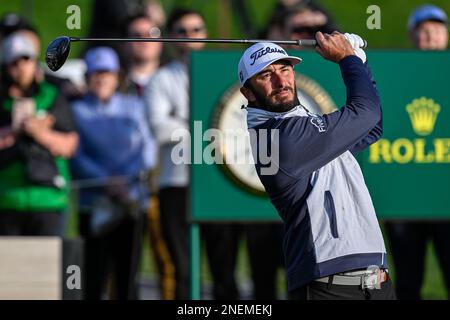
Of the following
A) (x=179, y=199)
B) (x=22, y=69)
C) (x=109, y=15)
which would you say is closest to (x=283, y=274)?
(x=179, y=199)

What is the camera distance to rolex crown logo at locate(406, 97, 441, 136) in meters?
8.77

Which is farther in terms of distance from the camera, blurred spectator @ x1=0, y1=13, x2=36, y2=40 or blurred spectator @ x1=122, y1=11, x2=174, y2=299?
blurred spectator @ x1=0, y1=13, x2=36, y2=40

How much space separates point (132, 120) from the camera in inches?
397

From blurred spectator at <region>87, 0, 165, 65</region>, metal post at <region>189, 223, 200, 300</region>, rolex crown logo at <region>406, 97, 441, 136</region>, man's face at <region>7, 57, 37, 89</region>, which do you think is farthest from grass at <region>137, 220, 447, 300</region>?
blurred spectator at <region>87, 0, 165, 65</region>

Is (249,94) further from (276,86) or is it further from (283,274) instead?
(283,274)

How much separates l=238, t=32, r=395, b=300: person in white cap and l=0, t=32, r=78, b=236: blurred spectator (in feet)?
12.2

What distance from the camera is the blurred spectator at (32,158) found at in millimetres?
9664

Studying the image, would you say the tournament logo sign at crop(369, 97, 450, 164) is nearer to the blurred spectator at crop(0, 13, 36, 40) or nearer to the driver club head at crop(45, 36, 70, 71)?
the driver club head at crop(45, 36, 70, 71)

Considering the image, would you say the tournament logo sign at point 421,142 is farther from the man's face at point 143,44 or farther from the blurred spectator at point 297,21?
the man's face at point 143,44

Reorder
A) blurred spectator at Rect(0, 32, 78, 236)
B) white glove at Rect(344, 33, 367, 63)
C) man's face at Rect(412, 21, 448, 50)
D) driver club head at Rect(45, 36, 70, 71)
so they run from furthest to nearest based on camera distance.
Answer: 1. blurred spectator at Rect(0, 32, 78, 236)
2. man's face at Rect(412, 21, 448, 50)
3. driver club head at Rect(45, 36, 70, 71)
4. white glove at Rect(344, 33, 367, 63)

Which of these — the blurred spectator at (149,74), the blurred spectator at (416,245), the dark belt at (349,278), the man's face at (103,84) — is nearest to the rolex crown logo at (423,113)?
the blurred spectator at (416,245)
